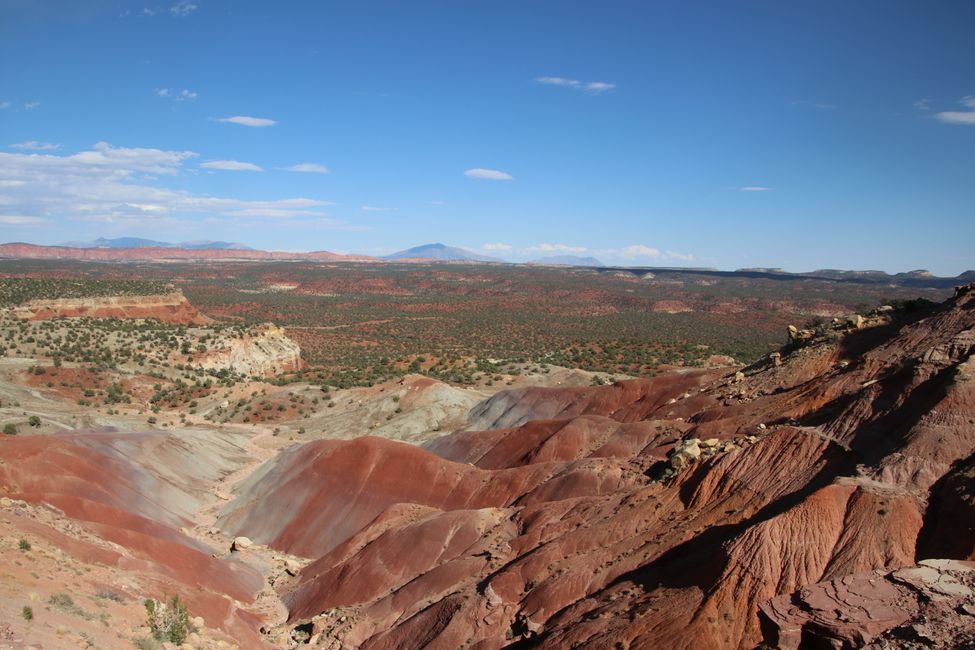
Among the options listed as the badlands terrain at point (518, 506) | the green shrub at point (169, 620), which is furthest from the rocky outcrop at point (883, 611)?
the green shrub at point (169, 620)

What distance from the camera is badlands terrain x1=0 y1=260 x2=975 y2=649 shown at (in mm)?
11156

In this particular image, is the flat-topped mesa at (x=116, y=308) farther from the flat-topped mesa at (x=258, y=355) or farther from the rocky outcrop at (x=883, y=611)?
the rocky outcrop at (x=883, y=611)

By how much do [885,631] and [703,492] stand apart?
21.1 ft

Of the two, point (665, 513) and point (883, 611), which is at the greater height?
point (883, 611)

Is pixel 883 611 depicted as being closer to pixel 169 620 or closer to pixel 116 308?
pixel 169 620

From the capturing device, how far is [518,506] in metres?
21.2

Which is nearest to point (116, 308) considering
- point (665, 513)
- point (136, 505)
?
point (136, 505)

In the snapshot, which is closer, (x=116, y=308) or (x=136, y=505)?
(x=136, y=505)

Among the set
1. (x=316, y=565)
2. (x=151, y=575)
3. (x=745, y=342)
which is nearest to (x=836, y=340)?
(x=316, y=565)

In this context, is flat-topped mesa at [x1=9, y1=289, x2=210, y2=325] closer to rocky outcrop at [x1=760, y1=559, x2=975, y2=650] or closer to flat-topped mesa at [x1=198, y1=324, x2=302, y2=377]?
flat-topped mesa at [x1=198, y1=324, x2=302, y2=377]

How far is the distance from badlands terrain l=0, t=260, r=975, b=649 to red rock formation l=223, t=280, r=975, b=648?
65 mm

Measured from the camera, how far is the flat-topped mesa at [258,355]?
57500mm

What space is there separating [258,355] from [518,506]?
45.8 meters

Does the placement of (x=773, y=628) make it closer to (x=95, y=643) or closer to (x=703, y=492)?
(x=703, y=492)
